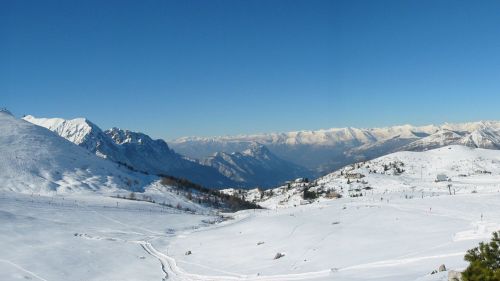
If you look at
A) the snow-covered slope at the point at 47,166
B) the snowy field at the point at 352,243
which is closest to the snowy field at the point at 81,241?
the snowy field at the point at 352,243

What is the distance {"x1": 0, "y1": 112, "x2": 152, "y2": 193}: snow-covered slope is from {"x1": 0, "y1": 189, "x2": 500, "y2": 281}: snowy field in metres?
69.0

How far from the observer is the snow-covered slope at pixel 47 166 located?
135m

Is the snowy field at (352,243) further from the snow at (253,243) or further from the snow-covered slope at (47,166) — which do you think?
the snow-covered slope at (47,166)

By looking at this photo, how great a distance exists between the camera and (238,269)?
39562mm

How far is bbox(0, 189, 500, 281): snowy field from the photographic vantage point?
3184cm

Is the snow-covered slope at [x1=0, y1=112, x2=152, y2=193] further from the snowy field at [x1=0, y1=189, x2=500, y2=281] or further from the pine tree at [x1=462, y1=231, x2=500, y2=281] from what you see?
the pine tree at [x1=462, y1=231, x2=500, y2=281]

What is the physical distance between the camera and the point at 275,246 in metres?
46.0

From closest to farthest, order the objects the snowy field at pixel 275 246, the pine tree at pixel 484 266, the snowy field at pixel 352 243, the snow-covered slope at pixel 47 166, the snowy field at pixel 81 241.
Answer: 1. the pine tree at pixel 484 266
2. the snowy field at pixel 352 243
3. the snowy field at pixel 275 246
4. the snowy field at pixel 81 241
5. the snow-covered slope at pixel 47 166

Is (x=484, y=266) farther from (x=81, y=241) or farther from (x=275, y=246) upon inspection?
(x=81, y=241)

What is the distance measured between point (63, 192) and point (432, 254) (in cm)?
12447

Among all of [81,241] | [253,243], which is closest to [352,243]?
[253,243]

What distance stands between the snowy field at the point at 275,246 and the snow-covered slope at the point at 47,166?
69045mm

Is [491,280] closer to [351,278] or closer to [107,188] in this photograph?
[351,278]

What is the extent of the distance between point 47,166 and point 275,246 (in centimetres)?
13131
